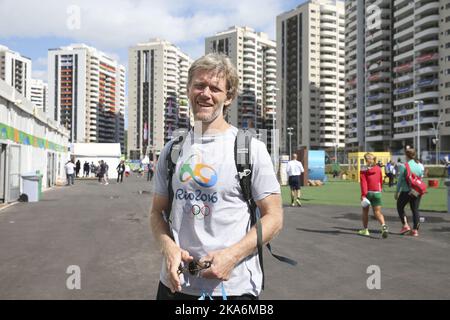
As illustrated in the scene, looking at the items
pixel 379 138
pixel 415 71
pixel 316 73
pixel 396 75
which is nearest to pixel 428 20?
pixel 415 71

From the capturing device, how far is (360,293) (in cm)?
532

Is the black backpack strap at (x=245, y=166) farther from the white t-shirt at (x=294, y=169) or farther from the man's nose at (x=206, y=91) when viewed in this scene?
the white t-shirt at (x=294, y=169)

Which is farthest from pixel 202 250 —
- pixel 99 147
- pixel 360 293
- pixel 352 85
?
pixel 352 85

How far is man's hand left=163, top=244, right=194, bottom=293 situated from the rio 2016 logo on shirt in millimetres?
326

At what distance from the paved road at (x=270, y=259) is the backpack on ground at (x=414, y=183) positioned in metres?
0.95

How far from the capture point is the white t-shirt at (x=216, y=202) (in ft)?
7.06

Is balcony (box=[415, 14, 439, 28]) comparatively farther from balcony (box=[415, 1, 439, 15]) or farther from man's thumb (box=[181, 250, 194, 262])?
man's thumb (box=[181, 250, 194, 262])

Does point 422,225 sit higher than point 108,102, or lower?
lower

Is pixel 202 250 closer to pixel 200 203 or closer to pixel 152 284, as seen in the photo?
pixel 200 203

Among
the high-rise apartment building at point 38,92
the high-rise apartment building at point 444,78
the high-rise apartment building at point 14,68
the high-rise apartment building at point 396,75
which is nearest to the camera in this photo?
the high-rise apartment building at point 444,78

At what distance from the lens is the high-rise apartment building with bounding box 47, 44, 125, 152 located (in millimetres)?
110738

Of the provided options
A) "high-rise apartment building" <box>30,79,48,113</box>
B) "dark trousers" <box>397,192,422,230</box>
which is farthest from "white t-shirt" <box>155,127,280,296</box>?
"high-rise apartment building" <box>30,79,48,113</box>

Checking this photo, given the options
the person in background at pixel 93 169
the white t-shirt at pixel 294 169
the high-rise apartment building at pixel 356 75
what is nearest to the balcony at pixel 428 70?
the high-rise apartment building at pixel 356 75
